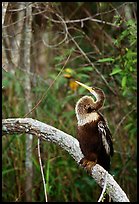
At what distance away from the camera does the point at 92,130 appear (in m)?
3.35

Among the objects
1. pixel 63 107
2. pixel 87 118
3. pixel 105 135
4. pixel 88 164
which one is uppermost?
pixel 63 107

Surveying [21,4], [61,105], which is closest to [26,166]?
[61,105]

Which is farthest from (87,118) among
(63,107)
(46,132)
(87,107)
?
(63,107)

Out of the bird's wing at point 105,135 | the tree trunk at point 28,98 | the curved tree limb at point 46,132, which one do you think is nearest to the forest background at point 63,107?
the tree trunk at point 28,98

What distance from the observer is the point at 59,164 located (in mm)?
5121

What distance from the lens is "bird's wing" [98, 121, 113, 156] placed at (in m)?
3.31

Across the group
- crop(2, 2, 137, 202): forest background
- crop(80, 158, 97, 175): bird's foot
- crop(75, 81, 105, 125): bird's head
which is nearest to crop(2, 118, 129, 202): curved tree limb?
crop(80, 158, 97, 175): bird's foot

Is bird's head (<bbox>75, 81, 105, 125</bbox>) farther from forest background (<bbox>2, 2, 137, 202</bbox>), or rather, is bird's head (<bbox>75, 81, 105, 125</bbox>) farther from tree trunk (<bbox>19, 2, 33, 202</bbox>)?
tree trunk (<bbox>19, 2, 33, 202</bbox>)

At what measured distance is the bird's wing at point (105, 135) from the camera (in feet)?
10.9

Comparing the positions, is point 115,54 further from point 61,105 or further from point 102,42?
point 61,105

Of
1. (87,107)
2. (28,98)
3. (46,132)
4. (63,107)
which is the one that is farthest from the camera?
(63,107)

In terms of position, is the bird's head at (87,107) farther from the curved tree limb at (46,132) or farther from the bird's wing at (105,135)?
the curved tree limb at (46,132)

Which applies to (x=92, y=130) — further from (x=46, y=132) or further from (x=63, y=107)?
(x=63, y=107)

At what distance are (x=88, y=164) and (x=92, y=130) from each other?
222mm
